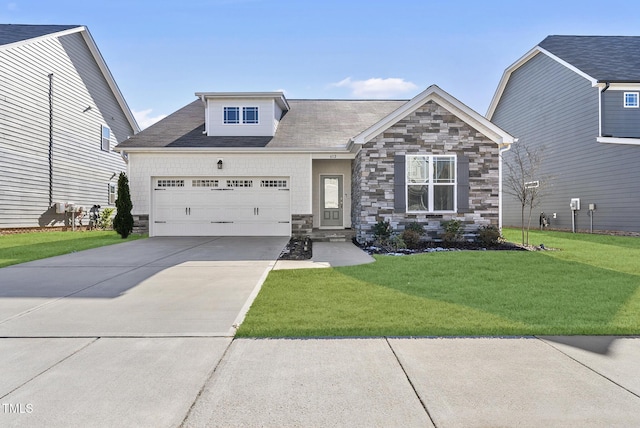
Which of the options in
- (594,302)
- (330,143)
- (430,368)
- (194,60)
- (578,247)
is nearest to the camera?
→ (430,368)

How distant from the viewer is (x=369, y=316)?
15.0ft

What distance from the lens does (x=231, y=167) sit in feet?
46.5

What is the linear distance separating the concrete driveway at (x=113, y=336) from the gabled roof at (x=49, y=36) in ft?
40.6

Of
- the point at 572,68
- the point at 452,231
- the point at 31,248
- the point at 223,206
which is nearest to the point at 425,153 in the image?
the point at 452,231

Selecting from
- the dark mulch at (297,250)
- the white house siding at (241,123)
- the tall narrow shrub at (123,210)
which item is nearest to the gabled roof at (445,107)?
the dark mulch at (297,250)

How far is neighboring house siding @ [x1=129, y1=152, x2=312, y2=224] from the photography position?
46.4 feet

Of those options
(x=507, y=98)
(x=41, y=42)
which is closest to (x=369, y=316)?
(x=41, y=42)

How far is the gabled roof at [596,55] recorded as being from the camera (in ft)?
52.4

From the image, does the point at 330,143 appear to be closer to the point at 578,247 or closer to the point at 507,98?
the point at 578,247

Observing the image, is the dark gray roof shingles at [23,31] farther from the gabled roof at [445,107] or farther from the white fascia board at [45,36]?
the gabled roof at [445,107]

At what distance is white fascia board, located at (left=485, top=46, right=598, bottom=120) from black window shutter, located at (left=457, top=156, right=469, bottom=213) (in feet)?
26.0

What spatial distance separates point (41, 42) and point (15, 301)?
1589 centimetres

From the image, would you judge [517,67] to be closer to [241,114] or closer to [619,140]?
[619,140]

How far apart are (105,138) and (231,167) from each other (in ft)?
37.0
